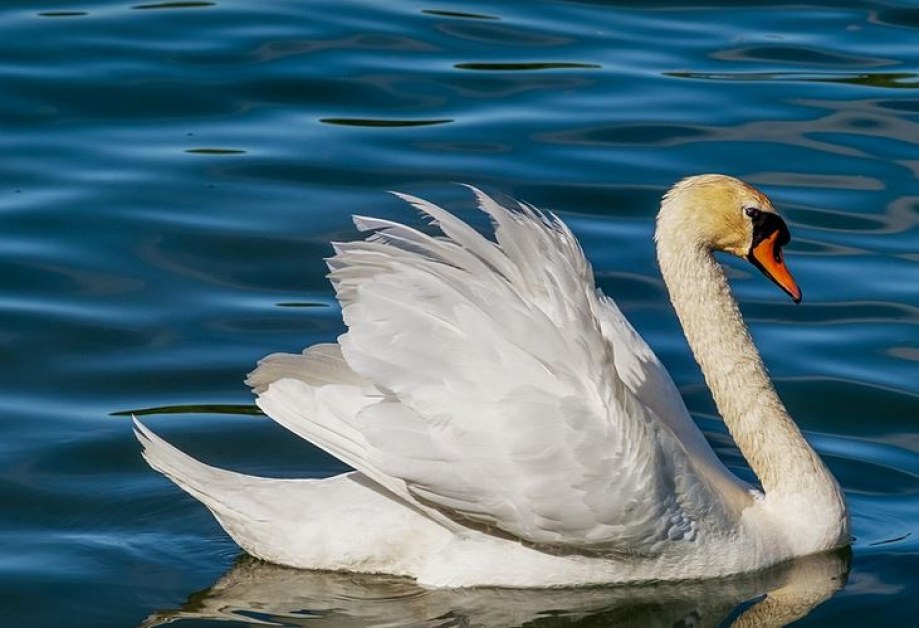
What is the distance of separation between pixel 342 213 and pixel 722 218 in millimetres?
3763

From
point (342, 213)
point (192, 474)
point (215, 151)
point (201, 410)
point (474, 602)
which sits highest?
point (215, 151)

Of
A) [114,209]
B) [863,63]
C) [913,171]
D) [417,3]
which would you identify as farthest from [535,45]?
[114,209]

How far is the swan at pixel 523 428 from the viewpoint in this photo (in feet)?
23.0

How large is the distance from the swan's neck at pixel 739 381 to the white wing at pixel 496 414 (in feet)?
1.94

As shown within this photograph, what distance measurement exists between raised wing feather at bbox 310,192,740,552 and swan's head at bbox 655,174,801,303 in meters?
0.66

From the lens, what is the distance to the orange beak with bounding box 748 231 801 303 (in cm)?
791

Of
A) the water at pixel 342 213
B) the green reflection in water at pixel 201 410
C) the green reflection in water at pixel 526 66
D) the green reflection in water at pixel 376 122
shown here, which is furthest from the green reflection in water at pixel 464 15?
the green reflection in water at pixel 201 410

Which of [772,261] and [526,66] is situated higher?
[772,261]

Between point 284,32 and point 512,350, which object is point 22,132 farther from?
point 512,350

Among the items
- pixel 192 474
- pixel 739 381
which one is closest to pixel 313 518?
pixel 192 474

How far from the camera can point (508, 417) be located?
6973mm

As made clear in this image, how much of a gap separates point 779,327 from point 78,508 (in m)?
3.68

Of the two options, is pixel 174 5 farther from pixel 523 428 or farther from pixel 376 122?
pixel 523 428

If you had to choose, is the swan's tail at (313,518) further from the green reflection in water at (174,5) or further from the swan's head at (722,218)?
the green reflection in water at (174,5)
